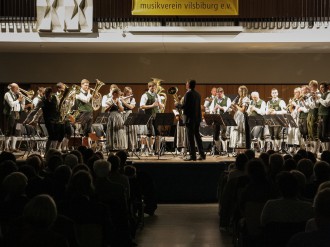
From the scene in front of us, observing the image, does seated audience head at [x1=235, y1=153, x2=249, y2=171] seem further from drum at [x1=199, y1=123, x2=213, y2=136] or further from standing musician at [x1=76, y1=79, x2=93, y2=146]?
drum at [x1=199, y1=123, x2=213, y2=136]

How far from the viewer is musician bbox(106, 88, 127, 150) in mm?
15953

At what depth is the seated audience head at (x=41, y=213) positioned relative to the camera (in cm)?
433

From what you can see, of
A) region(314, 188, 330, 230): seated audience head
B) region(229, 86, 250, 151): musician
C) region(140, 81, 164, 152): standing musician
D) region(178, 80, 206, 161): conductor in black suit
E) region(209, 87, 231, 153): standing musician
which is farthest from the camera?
region(209, 87, 231, 153): standing musician

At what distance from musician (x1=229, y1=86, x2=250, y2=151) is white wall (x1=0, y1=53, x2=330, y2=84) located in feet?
18.1

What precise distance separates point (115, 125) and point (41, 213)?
11.7 meters

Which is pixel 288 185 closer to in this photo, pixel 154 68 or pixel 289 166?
pixel 289 166

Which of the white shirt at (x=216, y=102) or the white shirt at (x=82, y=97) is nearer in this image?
the white shirt at (x=82, y=97)

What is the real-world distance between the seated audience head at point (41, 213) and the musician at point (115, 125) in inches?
453

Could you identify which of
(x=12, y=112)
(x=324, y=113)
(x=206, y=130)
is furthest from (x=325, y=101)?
(x=12, y=112)

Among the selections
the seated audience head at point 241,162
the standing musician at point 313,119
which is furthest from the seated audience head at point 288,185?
the standing musician at point 313,119

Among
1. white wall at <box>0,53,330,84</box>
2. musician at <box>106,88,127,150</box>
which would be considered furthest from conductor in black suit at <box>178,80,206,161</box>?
white wall at <box>0,53,330,84</box>

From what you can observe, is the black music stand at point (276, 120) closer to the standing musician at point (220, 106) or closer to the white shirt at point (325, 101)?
the white shirt at point (325, 101)

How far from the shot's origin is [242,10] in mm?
20828

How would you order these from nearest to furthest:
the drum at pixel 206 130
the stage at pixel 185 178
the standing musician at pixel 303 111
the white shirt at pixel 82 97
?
the stage at pixel 185 178 < the standing musician at pixel 303 111 < the white shirt at pixel 82 97 < the drum at pixel 206 130
